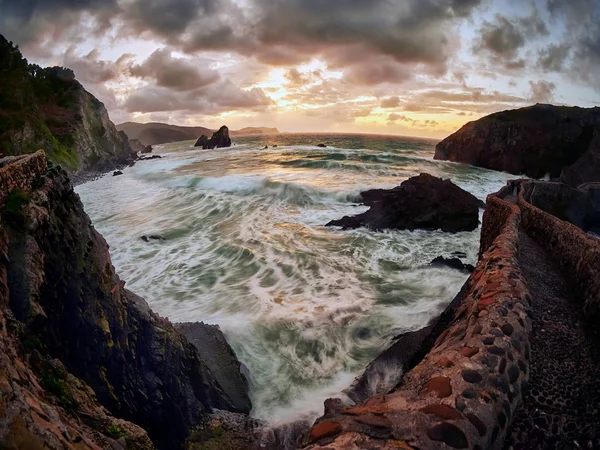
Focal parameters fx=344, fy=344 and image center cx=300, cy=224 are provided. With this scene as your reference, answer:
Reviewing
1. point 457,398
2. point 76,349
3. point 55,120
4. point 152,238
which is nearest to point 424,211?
point 152,238

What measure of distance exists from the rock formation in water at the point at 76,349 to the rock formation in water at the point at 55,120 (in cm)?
3143

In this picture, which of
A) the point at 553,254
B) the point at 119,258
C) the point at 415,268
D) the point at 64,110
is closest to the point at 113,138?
the point at 64,110

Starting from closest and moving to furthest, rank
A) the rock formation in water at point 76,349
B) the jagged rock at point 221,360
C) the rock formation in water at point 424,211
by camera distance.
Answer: the rock formation in water at point 76,349, the jagged rock at point 221,360, the rock formation in water at point 424,211

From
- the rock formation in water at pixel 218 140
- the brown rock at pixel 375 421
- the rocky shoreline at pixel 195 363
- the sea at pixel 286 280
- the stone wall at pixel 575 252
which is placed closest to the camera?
the brown rock at pixel 375 421

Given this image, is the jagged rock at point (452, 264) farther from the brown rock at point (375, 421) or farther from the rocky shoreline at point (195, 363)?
the brown rock at point (375, 421)

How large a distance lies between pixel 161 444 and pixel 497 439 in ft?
17.1

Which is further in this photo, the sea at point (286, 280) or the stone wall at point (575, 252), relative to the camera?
the sea at point (286, 280)

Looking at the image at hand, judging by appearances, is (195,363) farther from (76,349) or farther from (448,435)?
(448,435)

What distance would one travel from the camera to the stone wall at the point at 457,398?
7.16ft

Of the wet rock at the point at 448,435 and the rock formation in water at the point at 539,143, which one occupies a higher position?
the rock formation in water at the point at 539,143

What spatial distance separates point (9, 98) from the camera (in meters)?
37.1

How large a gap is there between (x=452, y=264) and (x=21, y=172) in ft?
44.8

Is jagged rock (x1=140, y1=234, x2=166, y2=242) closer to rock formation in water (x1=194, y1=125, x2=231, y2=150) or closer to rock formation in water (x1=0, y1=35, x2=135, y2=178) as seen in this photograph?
rock formation in water (x1=0, y1=35, x2=135, y2=178)

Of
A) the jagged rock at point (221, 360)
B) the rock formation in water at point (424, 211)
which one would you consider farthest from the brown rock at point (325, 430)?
the rock formation in water at point (424, 211)
